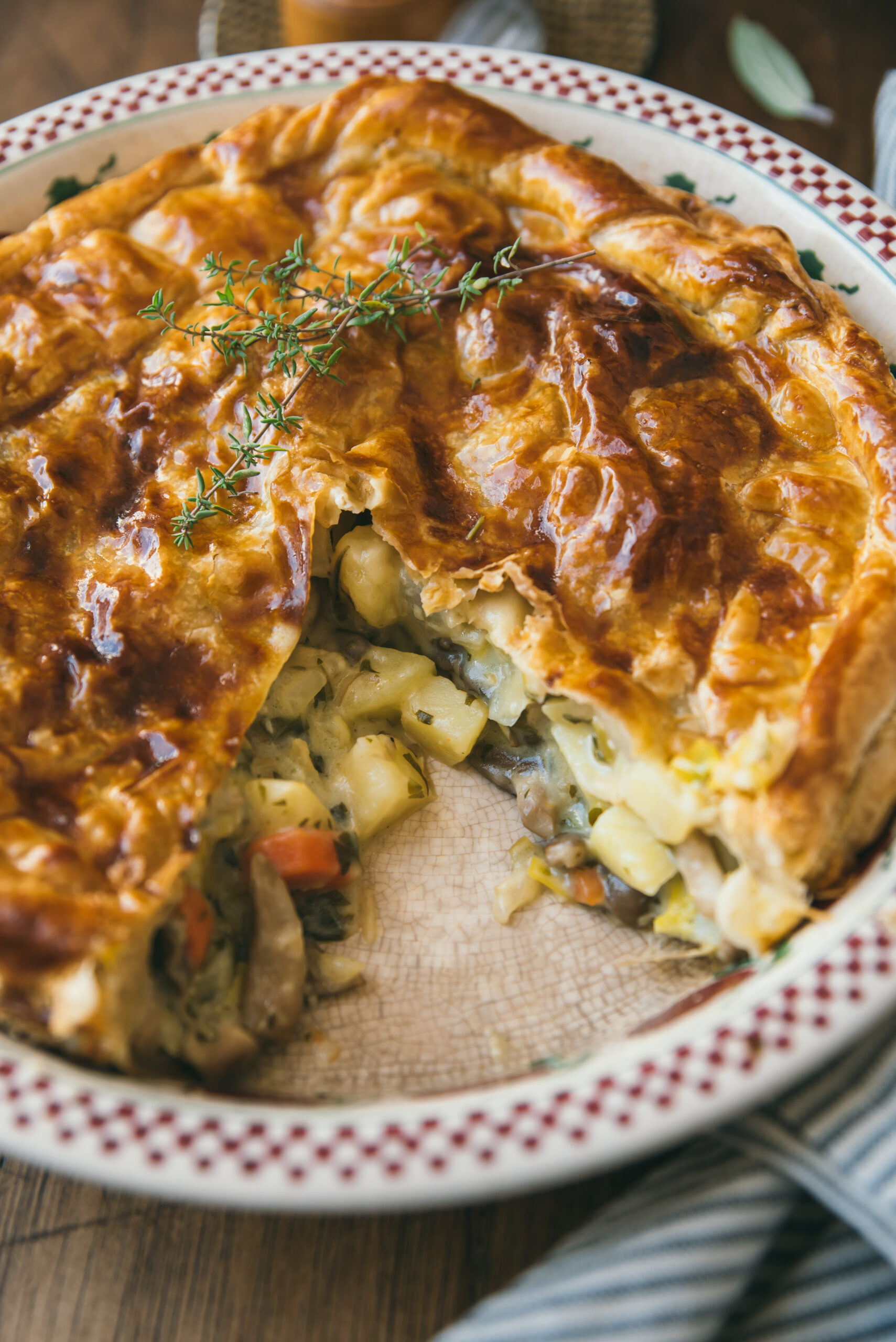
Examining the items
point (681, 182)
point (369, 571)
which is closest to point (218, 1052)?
point (369, 571)

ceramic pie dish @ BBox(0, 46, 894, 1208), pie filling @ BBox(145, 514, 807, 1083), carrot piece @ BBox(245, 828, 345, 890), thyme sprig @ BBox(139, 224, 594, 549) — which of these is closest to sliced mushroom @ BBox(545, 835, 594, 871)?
pie filling @ BBox(145, 514, 807, 1083)

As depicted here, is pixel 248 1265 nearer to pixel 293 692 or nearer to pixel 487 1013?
pixel 487 1013

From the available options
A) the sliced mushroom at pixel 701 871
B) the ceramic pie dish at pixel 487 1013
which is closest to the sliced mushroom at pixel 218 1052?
the ceramic pie dish at pixel 487 1013

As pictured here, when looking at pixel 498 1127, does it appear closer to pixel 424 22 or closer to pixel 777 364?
pixel 777 364

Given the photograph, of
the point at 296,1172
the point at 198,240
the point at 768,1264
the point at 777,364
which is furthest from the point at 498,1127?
the point at 198,240

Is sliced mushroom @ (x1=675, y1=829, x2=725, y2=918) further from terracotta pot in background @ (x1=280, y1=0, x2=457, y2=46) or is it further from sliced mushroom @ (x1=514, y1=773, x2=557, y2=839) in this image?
terracotta pot in background @ (x1=280, y1=0, x2=457, y2=46)
